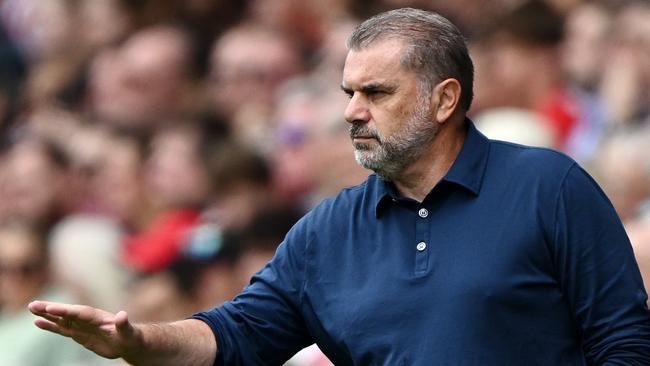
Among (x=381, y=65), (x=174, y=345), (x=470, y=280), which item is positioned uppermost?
(x=381, y=65)

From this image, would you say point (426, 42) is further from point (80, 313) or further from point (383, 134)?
point (80, 313)

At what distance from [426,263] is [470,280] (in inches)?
5.1

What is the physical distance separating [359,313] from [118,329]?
1.91ft

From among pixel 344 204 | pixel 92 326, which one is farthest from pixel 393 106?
pixel 92 326

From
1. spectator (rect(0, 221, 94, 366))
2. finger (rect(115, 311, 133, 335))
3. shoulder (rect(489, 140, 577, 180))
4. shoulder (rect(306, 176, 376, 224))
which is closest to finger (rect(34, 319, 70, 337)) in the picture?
finger (rect(115, 311, 133, 335))

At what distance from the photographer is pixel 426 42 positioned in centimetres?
346

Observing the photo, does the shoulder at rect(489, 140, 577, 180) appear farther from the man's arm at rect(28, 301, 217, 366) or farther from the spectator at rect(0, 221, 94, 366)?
the spectator at rect(0, 221, 94, 366)

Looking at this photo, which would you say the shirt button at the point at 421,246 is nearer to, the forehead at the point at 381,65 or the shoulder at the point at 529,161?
the shoulder at the point at 529,161

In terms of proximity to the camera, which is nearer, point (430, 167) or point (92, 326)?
point (92, 326)

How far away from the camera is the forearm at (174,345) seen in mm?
3352

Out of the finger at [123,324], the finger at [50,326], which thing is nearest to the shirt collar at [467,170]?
the finger at [123,324]

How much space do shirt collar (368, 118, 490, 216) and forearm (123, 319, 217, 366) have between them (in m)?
0.54

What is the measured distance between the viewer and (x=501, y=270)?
3.27 metres

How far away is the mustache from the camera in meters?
3.45
